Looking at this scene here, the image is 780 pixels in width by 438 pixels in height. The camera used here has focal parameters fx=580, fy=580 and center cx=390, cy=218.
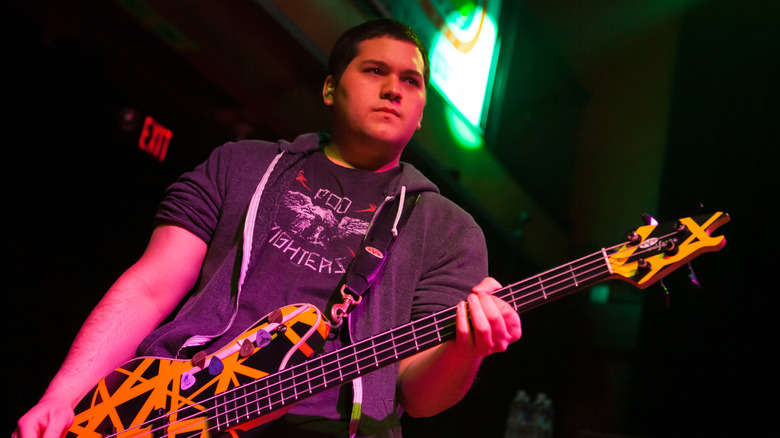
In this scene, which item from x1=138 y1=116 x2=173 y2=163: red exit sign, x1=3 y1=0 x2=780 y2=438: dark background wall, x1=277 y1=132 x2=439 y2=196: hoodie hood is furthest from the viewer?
x1=138 y1=116 x2=173 y2=163: red exit sign

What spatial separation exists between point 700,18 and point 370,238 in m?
3.95

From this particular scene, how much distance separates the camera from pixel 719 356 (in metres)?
3.75

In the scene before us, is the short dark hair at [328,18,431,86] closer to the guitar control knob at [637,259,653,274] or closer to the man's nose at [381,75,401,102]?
the man's nose at [381,75,401,102]

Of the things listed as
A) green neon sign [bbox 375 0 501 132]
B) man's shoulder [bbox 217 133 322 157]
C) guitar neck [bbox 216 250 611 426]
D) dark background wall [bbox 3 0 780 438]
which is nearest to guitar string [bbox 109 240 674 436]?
guitar neck [bbox 216 250 611 426]

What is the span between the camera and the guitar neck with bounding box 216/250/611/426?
4.32ft

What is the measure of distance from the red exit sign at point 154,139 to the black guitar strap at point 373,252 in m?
1.37

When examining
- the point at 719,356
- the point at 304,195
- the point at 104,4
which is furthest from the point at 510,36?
the point at 304,195

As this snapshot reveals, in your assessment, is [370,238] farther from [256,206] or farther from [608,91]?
[608,91]

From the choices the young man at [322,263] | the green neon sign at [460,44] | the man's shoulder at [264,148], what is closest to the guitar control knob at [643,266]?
the young man at [322,263]

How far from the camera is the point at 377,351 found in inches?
Answer: 54.4

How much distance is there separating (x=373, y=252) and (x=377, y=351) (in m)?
0.27

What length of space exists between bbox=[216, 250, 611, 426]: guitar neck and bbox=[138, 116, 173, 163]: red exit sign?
1.55 meters

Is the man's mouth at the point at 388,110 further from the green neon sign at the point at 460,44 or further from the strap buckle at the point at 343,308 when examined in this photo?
the green neon sign at the point at 460,44

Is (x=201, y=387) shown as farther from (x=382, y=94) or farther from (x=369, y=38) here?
(x=369, y=38)
